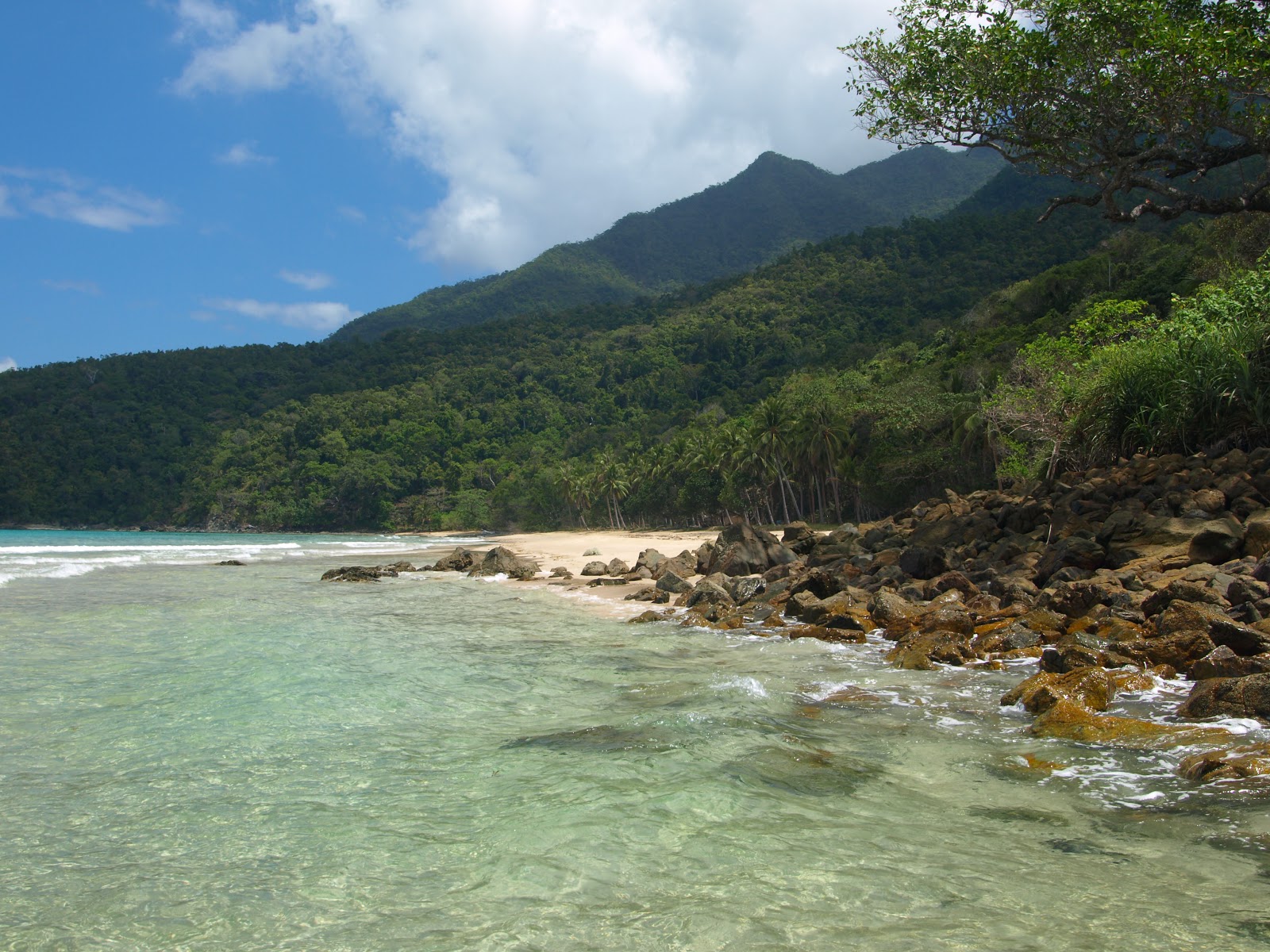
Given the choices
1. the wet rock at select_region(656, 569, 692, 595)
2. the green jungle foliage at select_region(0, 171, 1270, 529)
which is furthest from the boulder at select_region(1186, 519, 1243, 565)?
the green jungle foliage at select_region(0, 171, 1270, 529)

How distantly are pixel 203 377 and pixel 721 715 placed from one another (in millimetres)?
161896

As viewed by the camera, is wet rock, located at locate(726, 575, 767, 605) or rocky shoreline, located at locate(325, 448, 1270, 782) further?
wet rock, located at locate(726, 575, 767, 605)

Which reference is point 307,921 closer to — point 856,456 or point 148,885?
point 148,885

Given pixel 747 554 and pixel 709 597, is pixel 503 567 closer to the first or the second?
pixel 747 554

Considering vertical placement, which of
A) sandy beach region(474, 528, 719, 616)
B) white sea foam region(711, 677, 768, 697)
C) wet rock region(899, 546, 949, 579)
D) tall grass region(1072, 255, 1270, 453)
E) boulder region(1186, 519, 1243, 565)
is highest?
tall grass region(1072, 255, 1270, 453)

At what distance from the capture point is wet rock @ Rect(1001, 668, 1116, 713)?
319 inches

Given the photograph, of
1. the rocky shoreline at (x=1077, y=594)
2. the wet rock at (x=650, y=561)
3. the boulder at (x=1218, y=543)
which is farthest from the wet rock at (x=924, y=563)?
the wet rock at (x=650, y=561)

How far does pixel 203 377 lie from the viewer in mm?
148750

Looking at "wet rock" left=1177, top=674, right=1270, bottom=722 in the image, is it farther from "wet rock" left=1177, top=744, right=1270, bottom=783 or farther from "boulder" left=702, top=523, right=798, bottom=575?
"boulder" left=702, top=523, right=798, bottom=575

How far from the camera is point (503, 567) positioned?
32656 millimetres

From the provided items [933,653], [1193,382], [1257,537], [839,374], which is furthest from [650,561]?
[839,374]

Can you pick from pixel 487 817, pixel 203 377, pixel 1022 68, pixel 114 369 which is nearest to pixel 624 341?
pixel 203 377

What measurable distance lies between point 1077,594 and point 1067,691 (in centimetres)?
414

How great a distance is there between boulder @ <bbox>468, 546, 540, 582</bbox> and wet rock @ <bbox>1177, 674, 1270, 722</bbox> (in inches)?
974
